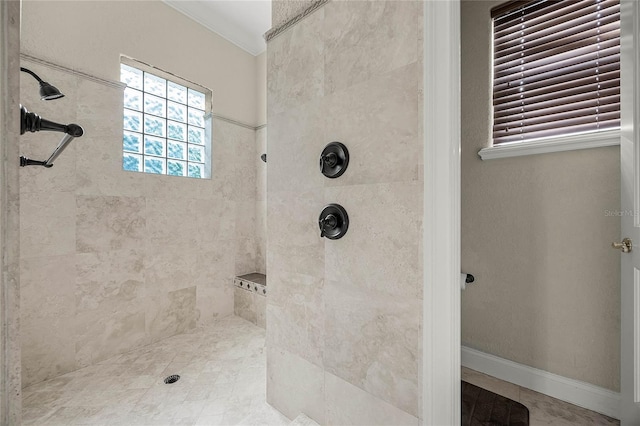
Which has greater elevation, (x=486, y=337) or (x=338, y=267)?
(x=338, y=267)

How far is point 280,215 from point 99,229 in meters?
1.47

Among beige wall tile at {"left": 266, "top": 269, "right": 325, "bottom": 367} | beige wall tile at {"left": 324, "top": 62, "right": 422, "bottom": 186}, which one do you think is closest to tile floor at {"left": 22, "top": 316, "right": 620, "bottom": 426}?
beige wall tile at {"left": 266, "top": 269, "right": 325, "bottom": 367}

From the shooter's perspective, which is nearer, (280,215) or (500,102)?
(280,215)

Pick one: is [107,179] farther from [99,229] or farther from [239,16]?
[239,16]

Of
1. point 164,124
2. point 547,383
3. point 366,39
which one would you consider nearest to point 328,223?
point 366,39

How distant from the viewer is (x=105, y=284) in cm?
193

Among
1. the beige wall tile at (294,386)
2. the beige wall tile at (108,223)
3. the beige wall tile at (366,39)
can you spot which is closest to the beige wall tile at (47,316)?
the beige wall tile at (108,223)

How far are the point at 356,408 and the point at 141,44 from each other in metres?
2.78

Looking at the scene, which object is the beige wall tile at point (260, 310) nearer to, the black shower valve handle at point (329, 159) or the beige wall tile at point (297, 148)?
the beige wall tile at point (297, 148)

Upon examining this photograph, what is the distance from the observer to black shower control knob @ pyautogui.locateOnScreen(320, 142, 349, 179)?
3.46ft

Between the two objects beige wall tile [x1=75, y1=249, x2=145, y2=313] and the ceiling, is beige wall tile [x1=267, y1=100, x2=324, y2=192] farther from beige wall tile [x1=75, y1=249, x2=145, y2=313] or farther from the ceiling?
the ceiling

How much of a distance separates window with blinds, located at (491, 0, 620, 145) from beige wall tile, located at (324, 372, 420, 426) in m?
1.66

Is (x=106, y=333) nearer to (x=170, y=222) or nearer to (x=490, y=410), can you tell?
(x=170, y=222)

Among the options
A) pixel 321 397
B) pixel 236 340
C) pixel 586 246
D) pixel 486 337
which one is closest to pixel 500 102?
pixel 586 246
